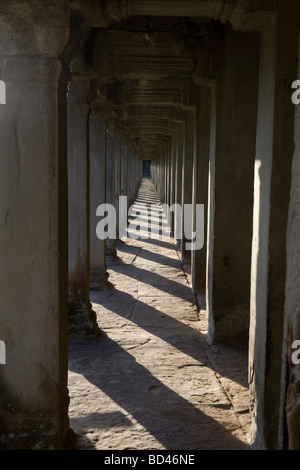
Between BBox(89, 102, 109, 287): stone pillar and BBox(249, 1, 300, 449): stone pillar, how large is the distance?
5462mm

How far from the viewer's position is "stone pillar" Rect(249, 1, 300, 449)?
3252mm

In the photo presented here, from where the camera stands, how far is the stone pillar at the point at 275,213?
10.7 ft

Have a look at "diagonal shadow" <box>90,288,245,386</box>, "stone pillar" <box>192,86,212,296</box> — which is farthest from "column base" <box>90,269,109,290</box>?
"stone pillar" <box>192,86,212,296</box>

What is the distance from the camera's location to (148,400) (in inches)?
182

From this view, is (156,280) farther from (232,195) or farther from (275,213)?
(275,213)

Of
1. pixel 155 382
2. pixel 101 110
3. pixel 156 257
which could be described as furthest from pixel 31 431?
pixel 156 257

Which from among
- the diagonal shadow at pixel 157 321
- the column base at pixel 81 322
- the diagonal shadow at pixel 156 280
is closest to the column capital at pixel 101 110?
the diagonal shadow at pixel 157 321

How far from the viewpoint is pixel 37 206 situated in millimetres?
3424

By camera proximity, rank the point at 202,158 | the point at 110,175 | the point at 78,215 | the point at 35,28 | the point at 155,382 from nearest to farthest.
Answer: the point at 35,28 → the point at 155,382 → the point at 78,215 → the point at 202,158 → the point at 110,175

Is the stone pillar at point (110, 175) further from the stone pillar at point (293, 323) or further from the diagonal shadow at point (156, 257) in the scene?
the stone pillar at point (293, 323)

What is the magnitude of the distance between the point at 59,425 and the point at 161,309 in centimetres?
447

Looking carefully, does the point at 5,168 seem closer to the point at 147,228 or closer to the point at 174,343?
the point at 174,343

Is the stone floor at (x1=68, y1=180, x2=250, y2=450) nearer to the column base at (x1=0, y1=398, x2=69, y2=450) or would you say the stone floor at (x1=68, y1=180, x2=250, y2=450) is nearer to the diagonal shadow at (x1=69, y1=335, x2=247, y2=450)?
the diagonal shadow at (x1=69, y1=335, x2=247, y2=450)

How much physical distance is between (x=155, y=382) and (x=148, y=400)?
42cm
